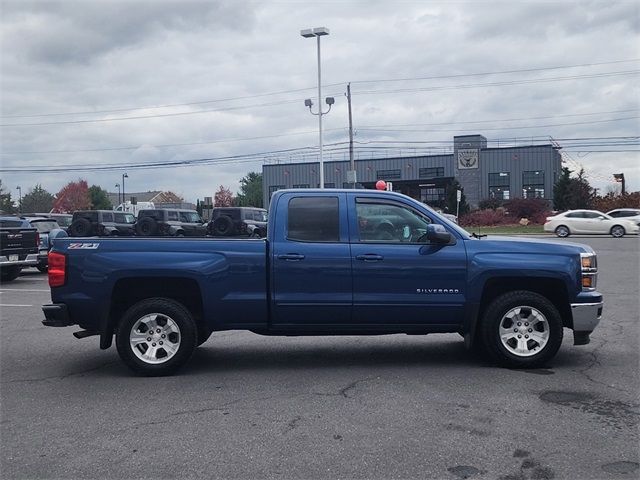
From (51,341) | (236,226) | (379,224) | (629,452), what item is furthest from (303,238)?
(236,226)

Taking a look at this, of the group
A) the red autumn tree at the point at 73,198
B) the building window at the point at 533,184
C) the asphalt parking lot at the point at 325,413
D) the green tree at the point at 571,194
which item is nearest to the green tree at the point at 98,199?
the red autumn tree at the point at 73,198

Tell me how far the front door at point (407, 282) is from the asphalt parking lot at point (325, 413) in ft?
2.00

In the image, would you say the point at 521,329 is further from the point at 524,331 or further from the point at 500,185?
the point at 500,185

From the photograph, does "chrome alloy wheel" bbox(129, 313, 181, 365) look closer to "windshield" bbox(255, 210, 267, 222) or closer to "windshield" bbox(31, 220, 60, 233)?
"windshield" bbox(31, 220, 60, 233)

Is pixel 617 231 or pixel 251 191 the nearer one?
pixel 617 231

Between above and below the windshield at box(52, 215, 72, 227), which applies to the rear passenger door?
below

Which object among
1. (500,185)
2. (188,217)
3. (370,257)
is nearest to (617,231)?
(188,217)

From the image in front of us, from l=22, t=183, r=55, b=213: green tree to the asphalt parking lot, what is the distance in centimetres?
7886

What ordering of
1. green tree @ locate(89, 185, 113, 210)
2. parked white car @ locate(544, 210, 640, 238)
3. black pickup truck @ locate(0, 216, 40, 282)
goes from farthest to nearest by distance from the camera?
1. green tree @ locate(89, 185, 113, 210)
2. parked white car @ locate(544, 210, 640, 238)
3. black pickup truck @ locate(0, 216, 40, 282)

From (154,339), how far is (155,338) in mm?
15

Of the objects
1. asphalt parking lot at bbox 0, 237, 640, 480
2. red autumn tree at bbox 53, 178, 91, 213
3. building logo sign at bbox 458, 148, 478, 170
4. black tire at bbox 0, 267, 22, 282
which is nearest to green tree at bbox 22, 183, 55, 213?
red autumn tree at bbox 53, 178, 91, 213

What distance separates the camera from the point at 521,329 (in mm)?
7109

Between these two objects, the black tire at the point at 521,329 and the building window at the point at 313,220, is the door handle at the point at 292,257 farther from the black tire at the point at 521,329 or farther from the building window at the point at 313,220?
the black tire at the point at 521,329

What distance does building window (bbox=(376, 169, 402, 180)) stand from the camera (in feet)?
228
